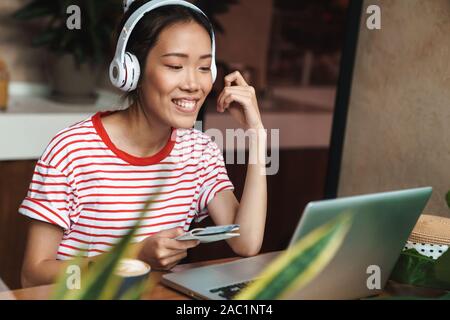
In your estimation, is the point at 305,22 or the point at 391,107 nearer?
the point at 391,107

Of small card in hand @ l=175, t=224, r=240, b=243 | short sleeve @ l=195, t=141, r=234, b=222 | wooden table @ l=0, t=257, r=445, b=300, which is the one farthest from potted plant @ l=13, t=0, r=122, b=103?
small card in hand @ l=175, t=224, r=240, b=243

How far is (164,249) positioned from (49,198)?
0.97 feet

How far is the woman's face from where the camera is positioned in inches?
56.0

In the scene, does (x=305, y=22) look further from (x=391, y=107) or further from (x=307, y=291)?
(x=307, y=291)

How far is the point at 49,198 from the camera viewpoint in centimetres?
140

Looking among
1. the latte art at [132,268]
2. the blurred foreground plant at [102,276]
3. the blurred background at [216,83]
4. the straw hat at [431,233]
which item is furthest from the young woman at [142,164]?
the blurred background at [216,83]

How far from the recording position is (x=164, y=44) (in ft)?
4.70

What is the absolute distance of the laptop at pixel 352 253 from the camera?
102cm

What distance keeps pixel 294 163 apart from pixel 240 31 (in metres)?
0.79

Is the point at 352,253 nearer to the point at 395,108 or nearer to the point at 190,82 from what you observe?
the point at 190,82

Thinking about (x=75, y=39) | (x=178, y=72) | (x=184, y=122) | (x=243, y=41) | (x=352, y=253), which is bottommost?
(x=352, y=253)

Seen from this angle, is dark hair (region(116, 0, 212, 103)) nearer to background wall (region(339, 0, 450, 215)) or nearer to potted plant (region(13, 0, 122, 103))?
background wall (region(339, 0, 450, 215))

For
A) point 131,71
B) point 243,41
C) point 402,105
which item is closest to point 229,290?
point 131,71
